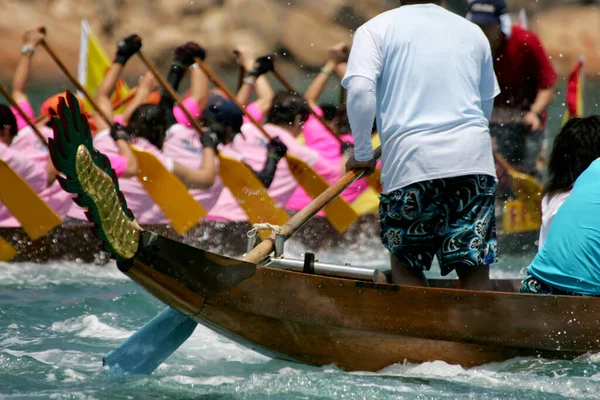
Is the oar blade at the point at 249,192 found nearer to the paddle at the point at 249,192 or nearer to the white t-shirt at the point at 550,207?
the paddle at the point at 249,192

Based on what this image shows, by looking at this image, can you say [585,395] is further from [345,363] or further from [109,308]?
[109,308]

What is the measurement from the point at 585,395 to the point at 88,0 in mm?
28398

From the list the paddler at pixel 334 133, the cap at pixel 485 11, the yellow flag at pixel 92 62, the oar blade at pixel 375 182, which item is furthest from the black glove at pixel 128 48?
the cap at pixel 485 11

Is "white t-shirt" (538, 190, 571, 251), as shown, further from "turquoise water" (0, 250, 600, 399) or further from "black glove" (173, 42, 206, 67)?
"black glove" (173, 42, 206, 67)

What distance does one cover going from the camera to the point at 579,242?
12.9 feet

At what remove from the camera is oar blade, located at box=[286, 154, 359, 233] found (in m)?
7.69

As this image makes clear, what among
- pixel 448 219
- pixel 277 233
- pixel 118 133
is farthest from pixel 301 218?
pixel 118 133

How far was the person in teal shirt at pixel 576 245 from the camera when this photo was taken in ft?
12.9

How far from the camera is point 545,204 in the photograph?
14.7 feet

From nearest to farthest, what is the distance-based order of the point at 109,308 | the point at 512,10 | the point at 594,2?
the point at 109,308
the point at 512,10
the point at 594,2

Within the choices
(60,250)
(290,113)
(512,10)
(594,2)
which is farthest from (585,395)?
(594,2)

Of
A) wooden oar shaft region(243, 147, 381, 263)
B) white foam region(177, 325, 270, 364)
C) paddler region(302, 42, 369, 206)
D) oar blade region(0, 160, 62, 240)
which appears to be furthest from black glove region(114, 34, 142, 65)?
wooden oar shaft region(243, 147, 381, 263)

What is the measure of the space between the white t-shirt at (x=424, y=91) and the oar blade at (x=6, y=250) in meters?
3.55

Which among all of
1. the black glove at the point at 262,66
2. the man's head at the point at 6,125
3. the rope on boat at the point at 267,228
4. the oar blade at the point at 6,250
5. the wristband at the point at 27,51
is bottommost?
the oar blade at the point at 6,250
